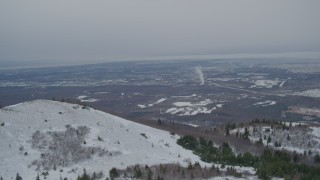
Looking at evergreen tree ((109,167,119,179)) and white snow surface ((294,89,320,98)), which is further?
white snow surface ((294,89,320,98))

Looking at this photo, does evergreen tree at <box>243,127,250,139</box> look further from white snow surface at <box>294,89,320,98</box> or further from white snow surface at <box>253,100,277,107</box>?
white snow surface at <box>294,89,320,98</box>

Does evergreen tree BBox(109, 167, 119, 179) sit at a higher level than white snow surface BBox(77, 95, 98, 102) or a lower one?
higher

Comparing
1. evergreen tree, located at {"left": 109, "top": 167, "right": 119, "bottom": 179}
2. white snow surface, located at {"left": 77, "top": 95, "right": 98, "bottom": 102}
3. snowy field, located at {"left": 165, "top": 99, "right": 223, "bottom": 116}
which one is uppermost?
evergreen tree, located at {"left": 109, "top": 167, "right": 119, "bottom": 179}

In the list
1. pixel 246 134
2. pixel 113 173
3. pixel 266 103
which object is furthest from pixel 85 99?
pixel 113 173

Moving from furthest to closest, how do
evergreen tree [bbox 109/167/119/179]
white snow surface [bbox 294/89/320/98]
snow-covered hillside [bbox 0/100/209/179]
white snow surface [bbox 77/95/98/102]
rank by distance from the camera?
white snow surface [bbox 294/89/320/98] < white snow surface [bbox 77/95/98/102] < snow-covered hillside [bbox 0/100/209/179] < evergreen tree [bbox 109/167/119/179]

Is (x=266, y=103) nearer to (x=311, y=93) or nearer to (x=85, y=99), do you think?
(x=311, y=93)

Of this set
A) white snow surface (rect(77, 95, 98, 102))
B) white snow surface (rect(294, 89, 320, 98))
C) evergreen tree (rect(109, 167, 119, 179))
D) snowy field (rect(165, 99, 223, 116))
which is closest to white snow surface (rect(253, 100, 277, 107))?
snowy field (rect(165, 99, 223, 116))

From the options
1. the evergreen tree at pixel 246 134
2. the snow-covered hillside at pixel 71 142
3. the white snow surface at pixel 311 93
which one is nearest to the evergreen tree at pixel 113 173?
the snow-covered hillside at pixel 71 142

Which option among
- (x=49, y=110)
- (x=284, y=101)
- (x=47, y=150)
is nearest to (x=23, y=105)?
(x=49, y=110)

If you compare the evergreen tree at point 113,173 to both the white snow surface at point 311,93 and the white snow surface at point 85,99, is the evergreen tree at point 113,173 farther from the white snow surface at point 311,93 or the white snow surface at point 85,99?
the white snow surface at point 311,93
